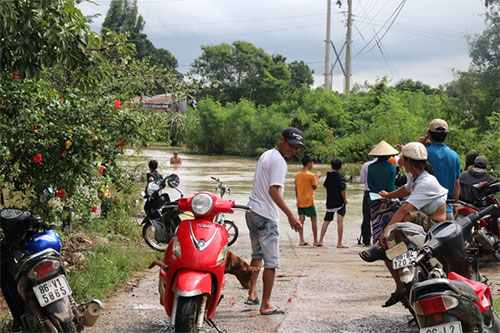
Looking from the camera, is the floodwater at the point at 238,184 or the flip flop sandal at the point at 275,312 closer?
the flip flop sandal at the point at 275,312

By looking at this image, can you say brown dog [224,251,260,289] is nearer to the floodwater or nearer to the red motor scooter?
the red motor scooter

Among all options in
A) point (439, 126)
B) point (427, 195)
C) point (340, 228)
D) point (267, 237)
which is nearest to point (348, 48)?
point (340, 228)

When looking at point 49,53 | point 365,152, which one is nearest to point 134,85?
point 49,53

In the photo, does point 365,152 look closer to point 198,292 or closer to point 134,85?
point 134,85

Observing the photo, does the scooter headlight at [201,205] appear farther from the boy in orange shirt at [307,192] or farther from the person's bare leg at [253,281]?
the boy in orange shirt at [307,192]

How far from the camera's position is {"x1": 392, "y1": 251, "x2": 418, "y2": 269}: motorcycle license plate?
15.0ft

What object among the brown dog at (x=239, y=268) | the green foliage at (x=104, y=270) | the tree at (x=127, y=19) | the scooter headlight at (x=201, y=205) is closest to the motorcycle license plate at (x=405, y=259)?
the scooter headlight at (x=201, y=205)

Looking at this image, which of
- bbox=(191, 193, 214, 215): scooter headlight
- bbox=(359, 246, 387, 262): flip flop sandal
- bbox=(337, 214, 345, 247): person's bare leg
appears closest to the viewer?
bbox=(359, 246, 387, 262): flip flop sandal

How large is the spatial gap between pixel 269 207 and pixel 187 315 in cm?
166

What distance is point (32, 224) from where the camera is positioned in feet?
15.3

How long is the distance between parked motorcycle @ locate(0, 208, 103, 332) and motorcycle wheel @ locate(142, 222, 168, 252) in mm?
5149

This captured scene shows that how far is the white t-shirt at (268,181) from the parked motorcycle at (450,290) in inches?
70.0

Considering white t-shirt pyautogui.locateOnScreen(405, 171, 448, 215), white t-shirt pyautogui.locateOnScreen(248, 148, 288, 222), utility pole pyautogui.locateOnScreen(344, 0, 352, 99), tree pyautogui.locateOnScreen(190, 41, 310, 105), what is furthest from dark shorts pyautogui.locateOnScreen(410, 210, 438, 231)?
tree pyautogui.locateOnScreen(190, 41, 310, 105)

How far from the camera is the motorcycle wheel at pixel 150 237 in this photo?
10.1 metres
